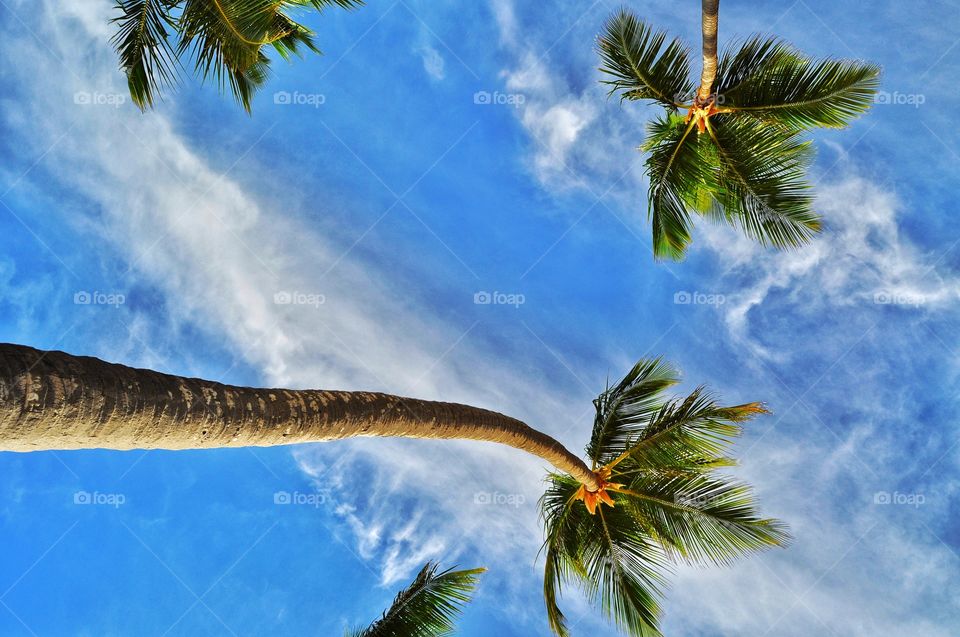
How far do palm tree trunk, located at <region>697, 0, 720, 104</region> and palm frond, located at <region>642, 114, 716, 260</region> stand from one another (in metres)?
0.68

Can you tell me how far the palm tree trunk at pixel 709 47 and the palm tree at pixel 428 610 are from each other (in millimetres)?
8521

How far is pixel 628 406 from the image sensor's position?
413 inches

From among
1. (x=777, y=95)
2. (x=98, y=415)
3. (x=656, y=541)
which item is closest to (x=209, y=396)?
(x=98, y=415)

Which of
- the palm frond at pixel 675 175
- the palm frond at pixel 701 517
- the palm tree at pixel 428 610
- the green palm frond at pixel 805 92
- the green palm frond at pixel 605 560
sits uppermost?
the green palm frond at pixel 805 92

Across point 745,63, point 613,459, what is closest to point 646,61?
point 745,63

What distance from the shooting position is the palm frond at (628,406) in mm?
10445

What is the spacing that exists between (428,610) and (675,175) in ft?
28.2

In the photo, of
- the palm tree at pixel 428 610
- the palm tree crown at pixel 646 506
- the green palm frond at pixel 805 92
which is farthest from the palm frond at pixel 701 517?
the green palm frond at pixel 805 92

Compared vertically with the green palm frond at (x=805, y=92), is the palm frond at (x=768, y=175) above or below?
below

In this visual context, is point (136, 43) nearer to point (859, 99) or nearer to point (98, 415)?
point (98, 415)

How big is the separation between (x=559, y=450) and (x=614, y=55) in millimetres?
7334

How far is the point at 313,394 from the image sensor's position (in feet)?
19.9

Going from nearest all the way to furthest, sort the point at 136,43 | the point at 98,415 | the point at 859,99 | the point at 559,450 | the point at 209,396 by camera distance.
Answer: the point at 98,415 < the point at 209,396 < the point at 136,43 < the point at 559,450 < the point at 859,99

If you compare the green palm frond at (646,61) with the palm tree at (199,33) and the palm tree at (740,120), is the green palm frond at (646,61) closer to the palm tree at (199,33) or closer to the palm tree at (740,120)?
the palm tree at (740,120)
